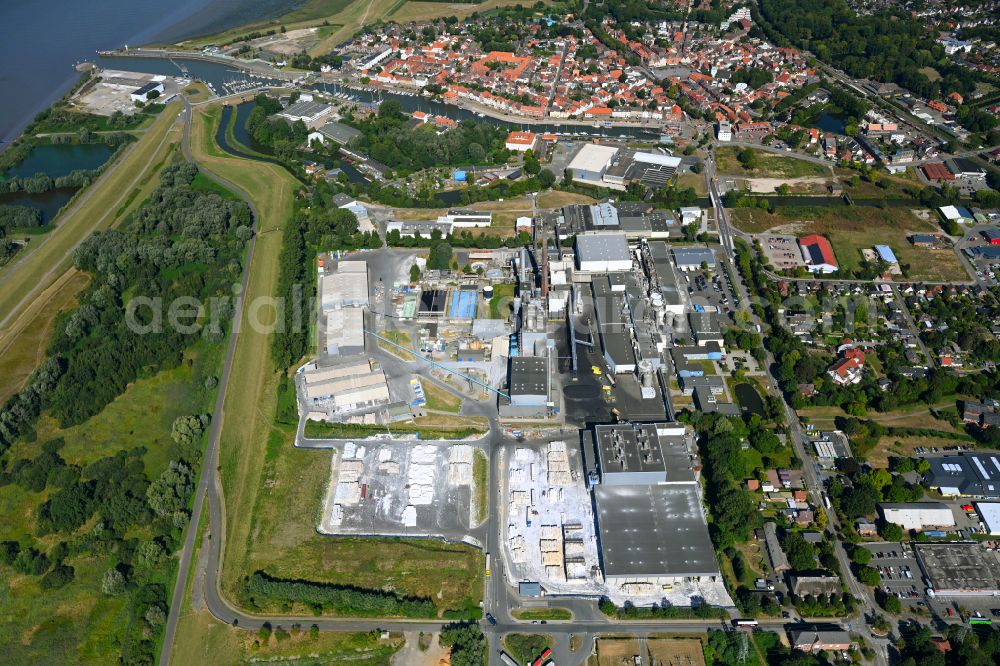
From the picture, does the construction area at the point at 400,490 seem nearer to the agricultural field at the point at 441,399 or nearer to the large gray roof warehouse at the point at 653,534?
the agricultural field at the point at 441,399

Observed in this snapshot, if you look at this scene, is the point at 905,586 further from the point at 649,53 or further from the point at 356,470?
the point at 649,53

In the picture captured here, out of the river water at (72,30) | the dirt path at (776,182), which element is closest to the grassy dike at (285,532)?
the dirt path at (776,182)

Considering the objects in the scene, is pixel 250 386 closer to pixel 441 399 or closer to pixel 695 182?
pixel 441 399

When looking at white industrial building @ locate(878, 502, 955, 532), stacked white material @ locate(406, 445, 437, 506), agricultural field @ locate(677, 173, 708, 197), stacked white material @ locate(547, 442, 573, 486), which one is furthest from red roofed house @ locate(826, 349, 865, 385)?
stacked white material @ locate(406, 445, 437, 506)

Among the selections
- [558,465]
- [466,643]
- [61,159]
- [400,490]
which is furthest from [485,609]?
[61,159]

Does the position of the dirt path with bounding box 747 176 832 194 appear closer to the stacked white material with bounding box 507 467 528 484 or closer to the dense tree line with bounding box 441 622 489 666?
the stacked white material with bounding box 507 467 528 484

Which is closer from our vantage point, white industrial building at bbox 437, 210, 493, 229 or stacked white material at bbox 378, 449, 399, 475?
stacked white material at bbox 378, 449, 399, 475
